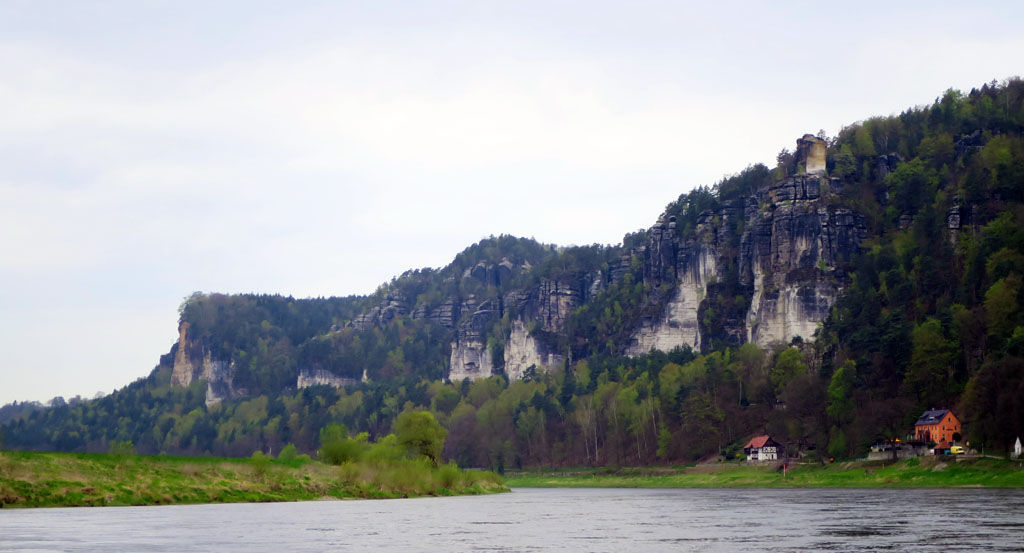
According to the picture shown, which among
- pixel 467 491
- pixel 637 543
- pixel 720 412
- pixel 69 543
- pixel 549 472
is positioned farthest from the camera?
pixel 549 472

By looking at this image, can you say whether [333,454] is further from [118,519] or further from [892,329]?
[892,329]

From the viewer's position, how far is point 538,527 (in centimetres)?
6059

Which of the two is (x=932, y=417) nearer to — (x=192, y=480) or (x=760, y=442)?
(x=760, y=442)

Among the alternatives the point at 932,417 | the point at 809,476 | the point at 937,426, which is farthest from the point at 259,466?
the point at 932,417

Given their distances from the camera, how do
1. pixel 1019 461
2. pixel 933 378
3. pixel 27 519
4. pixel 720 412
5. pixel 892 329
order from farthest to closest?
pixel 720 412
pixel 892 329
pixel 933 378
pixel 1019 461
pixel 27 519

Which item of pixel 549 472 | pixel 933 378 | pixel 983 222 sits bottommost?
pixel 549 472

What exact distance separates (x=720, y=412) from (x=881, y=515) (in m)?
107

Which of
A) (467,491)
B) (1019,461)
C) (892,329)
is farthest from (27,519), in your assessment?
(892,329)

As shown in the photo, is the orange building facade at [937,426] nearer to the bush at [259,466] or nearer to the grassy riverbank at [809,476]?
the grassy riverbank at [809,476]

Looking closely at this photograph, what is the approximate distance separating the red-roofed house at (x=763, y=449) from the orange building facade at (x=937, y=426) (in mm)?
23661

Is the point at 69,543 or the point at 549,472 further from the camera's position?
the point at 549,472

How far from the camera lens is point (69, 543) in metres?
44.4

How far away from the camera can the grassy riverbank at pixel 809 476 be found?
99.9 m

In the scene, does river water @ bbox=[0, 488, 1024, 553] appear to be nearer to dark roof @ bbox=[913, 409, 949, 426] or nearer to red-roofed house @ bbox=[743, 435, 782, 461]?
dark roof @ bbox=[913, 409, 949, 426]
